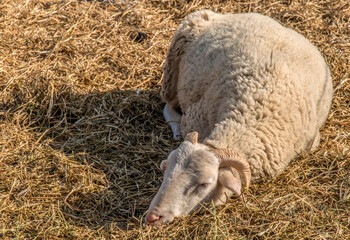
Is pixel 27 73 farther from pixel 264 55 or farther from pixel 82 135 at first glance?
pixel 264 55

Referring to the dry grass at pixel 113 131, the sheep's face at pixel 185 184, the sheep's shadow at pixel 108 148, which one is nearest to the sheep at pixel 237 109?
the sheep's face at pixel 185 184

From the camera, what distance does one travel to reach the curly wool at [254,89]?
161 inches

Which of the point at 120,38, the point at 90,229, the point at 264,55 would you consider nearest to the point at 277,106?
the point at 264,55

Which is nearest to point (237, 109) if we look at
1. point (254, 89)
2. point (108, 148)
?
point (254, 89)

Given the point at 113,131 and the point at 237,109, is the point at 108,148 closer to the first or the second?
the point at 113,131

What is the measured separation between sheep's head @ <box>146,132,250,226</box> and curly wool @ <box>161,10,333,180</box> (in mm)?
232

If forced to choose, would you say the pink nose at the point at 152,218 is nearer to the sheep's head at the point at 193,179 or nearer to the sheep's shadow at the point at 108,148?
the sheep's head at the point at 193,179

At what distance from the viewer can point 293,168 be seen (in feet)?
14.1

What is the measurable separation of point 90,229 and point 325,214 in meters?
1.89

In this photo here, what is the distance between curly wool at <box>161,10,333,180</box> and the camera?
4.08 m

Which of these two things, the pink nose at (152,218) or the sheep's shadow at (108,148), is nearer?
the pink nose at (152,218)

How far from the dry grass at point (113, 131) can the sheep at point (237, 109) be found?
179 millimetres

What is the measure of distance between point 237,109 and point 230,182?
→ 79 cm

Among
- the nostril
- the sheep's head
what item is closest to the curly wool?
the sheep's head
